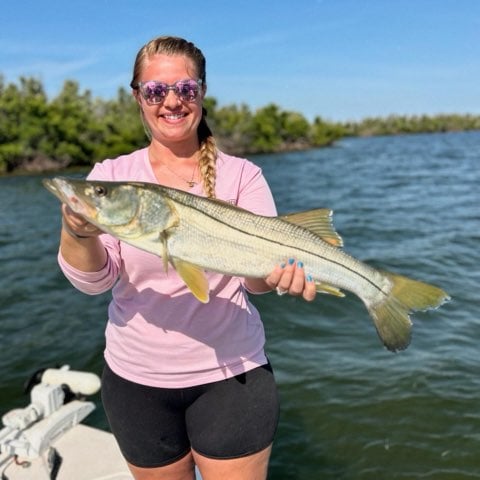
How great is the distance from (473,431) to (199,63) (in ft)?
18.1

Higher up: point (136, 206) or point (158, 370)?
point (136, 206)

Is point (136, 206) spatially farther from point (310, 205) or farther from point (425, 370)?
point (310, 205)

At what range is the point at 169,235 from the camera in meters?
2.67

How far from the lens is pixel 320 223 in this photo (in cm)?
299

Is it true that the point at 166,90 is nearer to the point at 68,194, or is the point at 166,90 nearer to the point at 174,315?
the point at 68,194

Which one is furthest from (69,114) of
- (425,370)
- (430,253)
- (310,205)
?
(425,370)

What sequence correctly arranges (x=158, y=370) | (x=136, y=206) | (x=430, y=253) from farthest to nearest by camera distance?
(x=430, y=253), (x=158, y=370), (x=136, y=206)

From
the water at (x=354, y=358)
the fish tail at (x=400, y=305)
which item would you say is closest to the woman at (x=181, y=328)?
the fish tail at (x=400, y=305)

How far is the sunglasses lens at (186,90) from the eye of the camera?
2.81m

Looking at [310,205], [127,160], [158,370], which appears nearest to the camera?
[158,370]

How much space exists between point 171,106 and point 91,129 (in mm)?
62456

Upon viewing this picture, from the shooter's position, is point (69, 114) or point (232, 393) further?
point (69, 114)

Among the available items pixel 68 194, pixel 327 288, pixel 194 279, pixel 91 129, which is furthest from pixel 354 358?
pixel 91 129

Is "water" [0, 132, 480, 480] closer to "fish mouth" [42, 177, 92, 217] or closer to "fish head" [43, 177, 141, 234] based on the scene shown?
"fish head" [43, 177, 141, 234]
